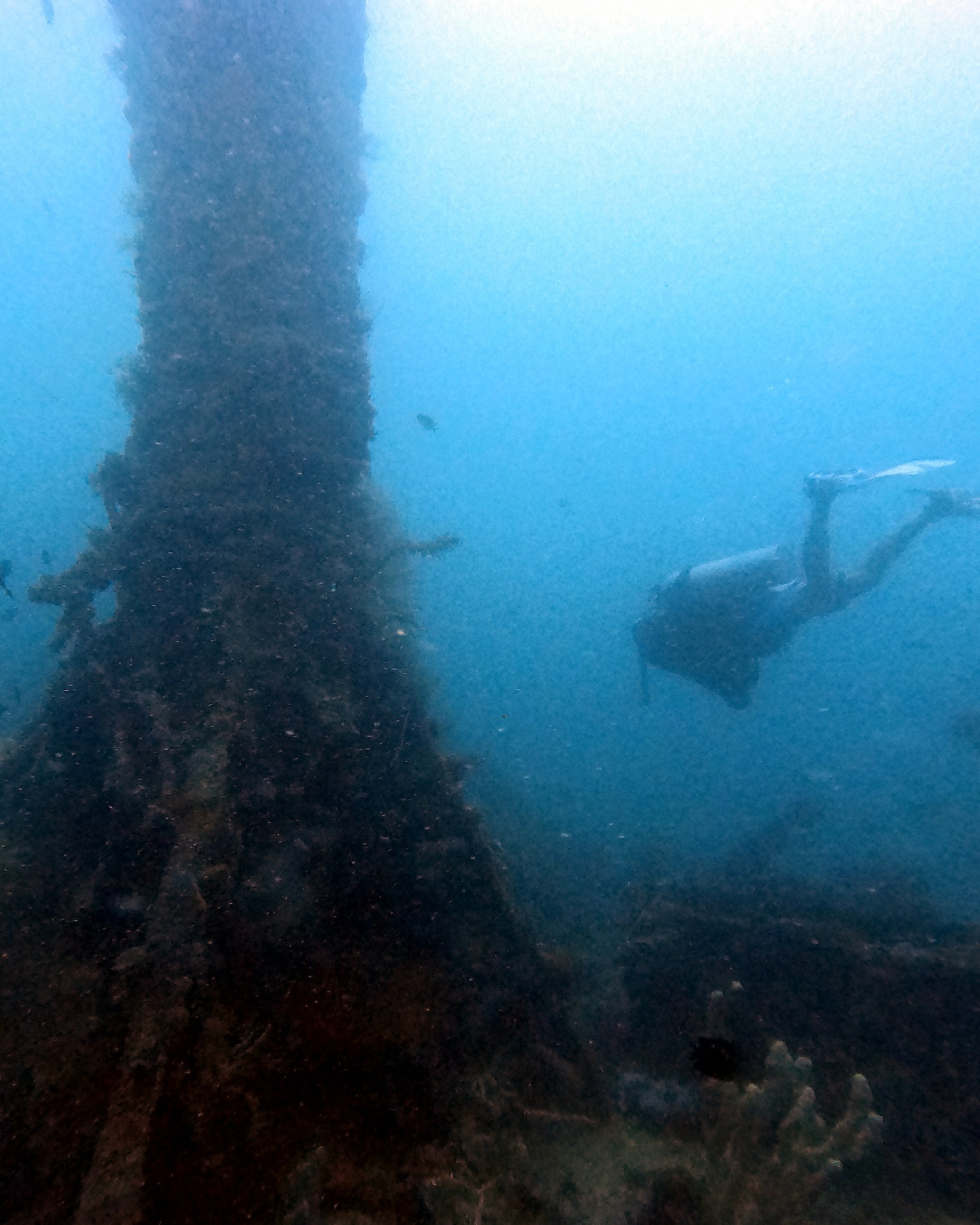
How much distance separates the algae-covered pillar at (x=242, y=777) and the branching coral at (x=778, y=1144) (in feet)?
3.28

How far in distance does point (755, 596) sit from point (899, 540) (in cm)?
337

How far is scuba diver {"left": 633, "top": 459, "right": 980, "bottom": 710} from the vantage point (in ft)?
33.3

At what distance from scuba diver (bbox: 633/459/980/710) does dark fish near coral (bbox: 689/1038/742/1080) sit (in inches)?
289

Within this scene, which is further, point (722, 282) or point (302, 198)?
point (722, 282)

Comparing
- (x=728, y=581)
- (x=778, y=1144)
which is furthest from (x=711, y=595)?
(x=778, y=1144)

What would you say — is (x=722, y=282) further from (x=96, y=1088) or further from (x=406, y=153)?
(x=96, y=1088)

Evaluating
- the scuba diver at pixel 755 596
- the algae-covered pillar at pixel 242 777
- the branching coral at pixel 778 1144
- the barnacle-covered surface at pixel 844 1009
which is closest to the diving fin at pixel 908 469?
the scuba diver at pixel 755 596

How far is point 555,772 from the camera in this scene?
68.3 feet

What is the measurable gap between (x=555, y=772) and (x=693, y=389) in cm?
8514

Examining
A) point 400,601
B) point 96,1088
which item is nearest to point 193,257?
point 400,601

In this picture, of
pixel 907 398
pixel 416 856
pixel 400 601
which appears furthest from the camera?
pixel 907 398

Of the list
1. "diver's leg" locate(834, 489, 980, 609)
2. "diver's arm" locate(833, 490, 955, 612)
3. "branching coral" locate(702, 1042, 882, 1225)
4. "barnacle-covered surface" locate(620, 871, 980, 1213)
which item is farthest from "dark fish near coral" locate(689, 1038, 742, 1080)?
"diver's leg" locate(834, 489, 980, 609)

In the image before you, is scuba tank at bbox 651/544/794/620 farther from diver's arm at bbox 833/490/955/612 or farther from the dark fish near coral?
the dark fish near coral

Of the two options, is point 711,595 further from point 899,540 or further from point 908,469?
point 908,469
